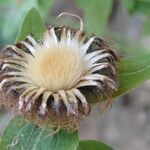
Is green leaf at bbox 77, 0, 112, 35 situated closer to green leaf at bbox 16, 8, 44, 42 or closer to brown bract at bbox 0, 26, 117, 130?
green leaf at bbox 16, 8, 44, 42

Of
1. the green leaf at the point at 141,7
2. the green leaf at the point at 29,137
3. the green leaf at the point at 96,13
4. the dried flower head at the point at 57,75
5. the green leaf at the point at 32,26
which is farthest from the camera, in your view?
the green leaf at the point at 141,7

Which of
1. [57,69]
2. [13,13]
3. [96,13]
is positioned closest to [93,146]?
[57,69]

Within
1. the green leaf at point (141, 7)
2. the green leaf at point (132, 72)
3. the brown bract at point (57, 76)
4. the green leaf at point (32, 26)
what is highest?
the green leaf at point (32, 26)

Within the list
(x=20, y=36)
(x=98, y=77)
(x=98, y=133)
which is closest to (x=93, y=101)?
(x=98, y=77)

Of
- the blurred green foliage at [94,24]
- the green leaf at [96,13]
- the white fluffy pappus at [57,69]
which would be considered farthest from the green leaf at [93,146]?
the green leaf at [96,13]

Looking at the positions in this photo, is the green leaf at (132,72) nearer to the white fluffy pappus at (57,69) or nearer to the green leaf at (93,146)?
the white fluffy pappus at (57,69)

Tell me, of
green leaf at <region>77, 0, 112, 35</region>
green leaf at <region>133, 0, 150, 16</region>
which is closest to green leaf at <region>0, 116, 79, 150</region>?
green leaf at <region>77, 0, 112, 35</region>

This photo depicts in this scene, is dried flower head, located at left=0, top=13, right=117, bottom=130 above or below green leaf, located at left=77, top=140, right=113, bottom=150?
above
